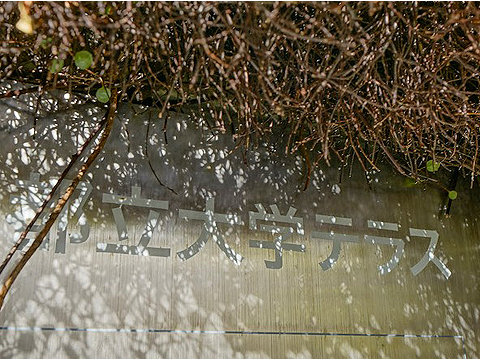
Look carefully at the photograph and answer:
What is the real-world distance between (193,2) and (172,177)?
74 cm

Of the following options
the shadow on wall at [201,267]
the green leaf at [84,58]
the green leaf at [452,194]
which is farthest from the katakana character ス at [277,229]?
the green leaf at [84,58]

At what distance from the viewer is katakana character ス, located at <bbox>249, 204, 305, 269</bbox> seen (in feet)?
5.85

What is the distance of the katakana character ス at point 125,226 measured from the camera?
5.16 ft

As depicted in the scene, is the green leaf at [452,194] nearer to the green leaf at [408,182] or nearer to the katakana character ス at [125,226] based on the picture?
the green leaf at [408,182]

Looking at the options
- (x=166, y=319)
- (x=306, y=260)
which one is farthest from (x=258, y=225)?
(x=166, y=319)

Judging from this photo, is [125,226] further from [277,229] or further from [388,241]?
[388,241]

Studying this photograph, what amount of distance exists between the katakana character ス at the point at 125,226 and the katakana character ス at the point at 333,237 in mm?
528

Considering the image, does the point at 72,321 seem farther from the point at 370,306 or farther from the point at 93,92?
the point at 370,306

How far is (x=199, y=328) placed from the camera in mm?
1604

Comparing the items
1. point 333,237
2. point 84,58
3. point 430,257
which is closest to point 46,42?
point 84,58

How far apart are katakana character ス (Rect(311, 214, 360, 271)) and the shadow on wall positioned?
0.8 inches

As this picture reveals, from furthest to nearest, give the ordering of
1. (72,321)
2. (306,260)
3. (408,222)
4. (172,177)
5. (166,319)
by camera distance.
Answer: (408,222) < (306,260) < (172,177) < (166,319) < (72,321)

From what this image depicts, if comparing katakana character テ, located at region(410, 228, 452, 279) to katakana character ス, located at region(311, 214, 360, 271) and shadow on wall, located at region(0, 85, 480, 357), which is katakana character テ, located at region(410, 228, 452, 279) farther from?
katakana character ス, located at region(311, 214, 360, 271)

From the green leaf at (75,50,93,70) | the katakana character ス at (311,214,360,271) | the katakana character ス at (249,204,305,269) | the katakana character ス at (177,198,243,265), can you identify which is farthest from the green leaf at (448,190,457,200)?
the green leaf at (75,50,93,70)
